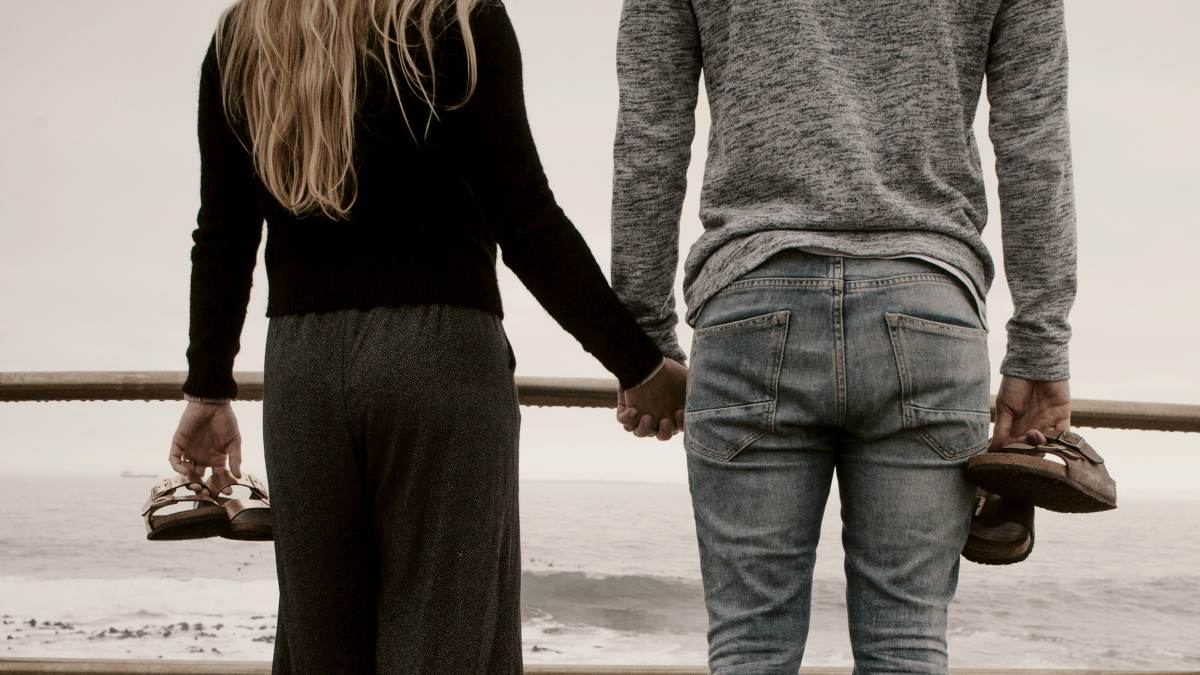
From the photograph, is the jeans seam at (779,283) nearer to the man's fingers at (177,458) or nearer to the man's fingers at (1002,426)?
the man's fingers at (1002,426)

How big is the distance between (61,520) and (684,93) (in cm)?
226

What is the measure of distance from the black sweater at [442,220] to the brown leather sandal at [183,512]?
12.4 inches

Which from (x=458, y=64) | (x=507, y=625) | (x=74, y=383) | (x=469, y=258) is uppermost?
(x=458, y=64)

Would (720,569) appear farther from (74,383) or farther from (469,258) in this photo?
(74,383)

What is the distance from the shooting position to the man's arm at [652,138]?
116 cm

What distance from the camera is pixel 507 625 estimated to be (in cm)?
106

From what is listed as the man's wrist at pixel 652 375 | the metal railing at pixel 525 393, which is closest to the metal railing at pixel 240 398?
the metal railing at pixel 525 393

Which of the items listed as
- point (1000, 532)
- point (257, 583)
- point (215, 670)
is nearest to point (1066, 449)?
point (1000, 532)

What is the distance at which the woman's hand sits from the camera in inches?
48.9

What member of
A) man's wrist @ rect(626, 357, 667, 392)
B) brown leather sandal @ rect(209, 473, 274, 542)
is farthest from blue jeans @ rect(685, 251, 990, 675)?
brown leather sandal @ rect(209, 473, 274, 542)

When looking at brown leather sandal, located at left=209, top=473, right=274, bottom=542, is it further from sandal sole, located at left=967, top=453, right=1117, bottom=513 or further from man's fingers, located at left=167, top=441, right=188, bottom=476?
sandal sole, located at left=967, top=453, right=1117, bottom=513

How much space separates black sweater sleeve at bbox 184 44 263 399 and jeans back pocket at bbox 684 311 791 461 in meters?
0.60

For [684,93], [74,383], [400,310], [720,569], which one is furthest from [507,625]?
[74,383]

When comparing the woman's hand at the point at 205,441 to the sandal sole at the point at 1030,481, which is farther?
the woman's hand at the point at 205,441
